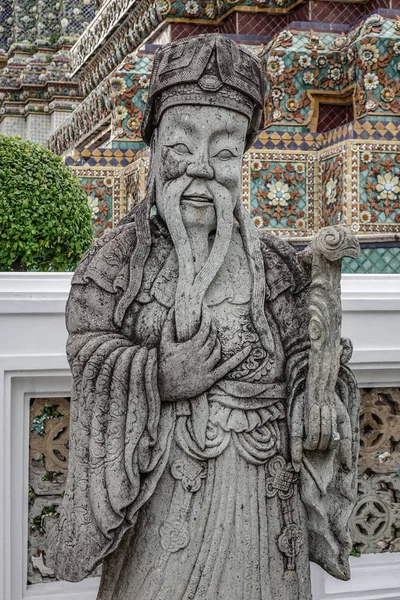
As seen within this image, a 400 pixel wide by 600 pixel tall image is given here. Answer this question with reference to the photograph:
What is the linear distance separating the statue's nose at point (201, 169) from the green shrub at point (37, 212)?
2621mm

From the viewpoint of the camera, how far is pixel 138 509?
9.18 ft

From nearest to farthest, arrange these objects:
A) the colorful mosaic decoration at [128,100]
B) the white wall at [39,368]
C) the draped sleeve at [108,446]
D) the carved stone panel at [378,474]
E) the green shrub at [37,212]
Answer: the draped sleeve at [108,446] < the white wall at [39,368] < the carved stone panel at [378,474] < the green shrub at [37,212] < the colorful mosaic decoration at [128,100]

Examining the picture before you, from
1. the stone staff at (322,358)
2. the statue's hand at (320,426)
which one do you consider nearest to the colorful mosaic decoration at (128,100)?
the stone staff at (322,358)

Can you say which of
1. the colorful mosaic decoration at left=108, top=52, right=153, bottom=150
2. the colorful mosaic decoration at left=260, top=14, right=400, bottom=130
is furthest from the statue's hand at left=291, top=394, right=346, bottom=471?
the colorful mosaic decoration at left=108, top=52, right=153, bottom=150

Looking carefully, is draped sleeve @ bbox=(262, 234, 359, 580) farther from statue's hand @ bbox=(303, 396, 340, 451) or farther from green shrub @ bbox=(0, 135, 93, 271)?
green shrub @ bbox=(0, 135, 93, 271)

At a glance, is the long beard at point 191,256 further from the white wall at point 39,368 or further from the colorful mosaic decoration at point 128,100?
the colorful mosaic decoration at point 128,100

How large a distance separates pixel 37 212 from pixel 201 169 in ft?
8.91

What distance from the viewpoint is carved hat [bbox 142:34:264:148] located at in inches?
113

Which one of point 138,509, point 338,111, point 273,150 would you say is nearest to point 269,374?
point 138,509

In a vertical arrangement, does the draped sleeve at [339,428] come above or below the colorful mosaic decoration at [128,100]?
below

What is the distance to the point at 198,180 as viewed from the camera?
290cm

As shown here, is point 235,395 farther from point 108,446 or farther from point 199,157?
point 199,157

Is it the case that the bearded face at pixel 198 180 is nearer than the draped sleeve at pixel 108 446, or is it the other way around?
the draped sleeve at pixel 108 446

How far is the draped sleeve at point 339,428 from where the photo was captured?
9.66 feet
